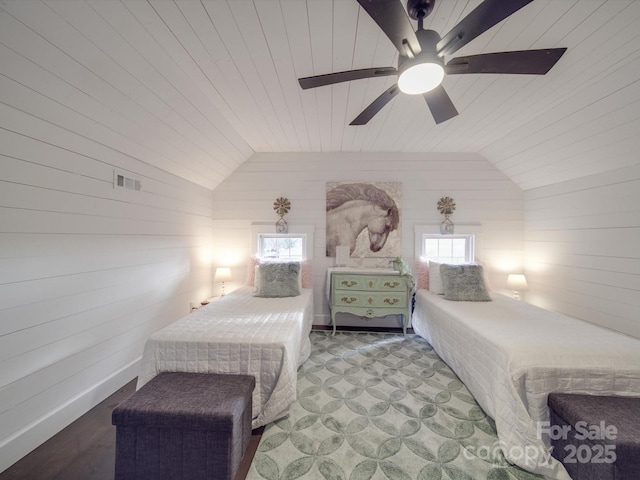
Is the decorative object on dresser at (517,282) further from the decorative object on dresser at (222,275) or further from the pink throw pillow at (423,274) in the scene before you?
the decorative object on dresser at (222,275)

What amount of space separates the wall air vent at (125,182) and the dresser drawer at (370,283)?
7.36 ft

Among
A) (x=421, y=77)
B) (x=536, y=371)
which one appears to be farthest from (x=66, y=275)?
(x=536, y=371)

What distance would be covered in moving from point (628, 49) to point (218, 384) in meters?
3.11

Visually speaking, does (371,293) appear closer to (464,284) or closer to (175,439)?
(464,284)

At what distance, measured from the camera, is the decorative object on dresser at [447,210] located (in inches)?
133

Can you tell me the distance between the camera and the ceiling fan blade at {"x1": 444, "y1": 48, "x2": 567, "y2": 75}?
1.18 metres

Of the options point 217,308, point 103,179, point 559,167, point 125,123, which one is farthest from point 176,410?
point 559,167

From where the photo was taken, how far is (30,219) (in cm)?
142

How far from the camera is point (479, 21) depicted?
991 mm

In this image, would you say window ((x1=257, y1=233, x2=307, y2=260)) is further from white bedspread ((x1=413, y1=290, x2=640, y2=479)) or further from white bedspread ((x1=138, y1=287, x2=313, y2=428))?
white bedspread ((x1=413, y1=290, x2=640, y2=479))

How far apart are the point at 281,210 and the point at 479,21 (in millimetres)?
2757

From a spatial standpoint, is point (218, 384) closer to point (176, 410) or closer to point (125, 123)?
point (176, 410)

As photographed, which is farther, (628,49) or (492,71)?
(628,49)

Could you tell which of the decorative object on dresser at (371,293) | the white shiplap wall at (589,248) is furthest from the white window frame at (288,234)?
the white shiplap wall at (589,248)
